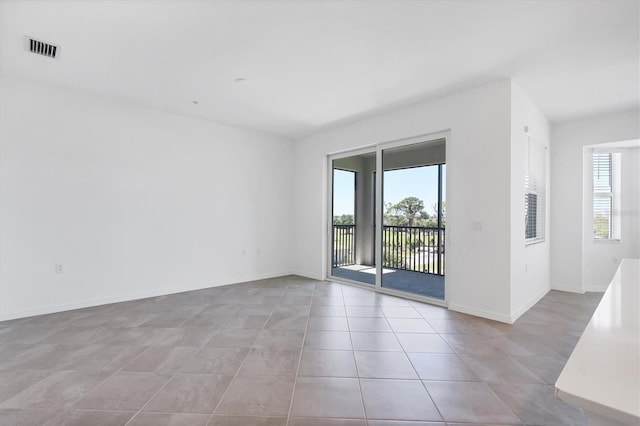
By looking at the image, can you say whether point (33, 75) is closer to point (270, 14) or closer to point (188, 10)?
point (188, 10)

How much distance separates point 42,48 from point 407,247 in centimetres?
596

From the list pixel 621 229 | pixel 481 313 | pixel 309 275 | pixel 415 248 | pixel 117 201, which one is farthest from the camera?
pixel 415 248

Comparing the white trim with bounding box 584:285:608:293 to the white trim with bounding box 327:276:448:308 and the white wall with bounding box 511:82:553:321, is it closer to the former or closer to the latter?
the white wall with bounding box 511:82:553:321

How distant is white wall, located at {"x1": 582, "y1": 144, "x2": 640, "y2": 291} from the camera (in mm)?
4406

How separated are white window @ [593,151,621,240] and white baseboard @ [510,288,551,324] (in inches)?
53.1

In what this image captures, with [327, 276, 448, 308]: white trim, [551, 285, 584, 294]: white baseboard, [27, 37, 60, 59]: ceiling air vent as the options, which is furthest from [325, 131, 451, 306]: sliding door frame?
[27, 37, 60, 59]: ceiling air vent

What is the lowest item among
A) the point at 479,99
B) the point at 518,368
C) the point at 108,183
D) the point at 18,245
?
the point at 518,368

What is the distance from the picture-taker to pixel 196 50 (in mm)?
2678

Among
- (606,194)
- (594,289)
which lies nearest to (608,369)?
(594,289)

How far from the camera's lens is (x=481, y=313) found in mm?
3361

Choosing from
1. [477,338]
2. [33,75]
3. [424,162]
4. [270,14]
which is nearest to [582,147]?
[424,162]

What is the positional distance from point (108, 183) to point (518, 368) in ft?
15.9

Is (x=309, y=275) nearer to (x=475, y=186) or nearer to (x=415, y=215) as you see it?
(x=415, y=215)

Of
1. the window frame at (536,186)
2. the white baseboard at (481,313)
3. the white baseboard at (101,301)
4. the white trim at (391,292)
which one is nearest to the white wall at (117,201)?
the white baseboard at (101,301)
